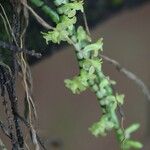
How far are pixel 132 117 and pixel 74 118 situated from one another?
0.23 m

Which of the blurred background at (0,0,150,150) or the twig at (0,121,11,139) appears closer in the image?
the twig at (0,121,11,139)

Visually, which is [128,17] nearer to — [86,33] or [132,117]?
[132,117]

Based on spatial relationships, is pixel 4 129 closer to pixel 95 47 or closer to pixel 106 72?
pixel 95 47

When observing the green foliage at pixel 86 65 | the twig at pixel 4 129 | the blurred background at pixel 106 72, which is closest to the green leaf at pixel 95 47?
the green foliage at pixel 86 65

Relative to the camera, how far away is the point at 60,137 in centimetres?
166

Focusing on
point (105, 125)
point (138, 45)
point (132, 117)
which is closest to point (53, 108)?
point (132, 117)

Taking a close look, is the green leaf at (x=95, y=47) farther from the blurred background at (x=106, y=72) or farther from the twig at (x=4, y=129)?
the blurred background at (x=106, y=72)

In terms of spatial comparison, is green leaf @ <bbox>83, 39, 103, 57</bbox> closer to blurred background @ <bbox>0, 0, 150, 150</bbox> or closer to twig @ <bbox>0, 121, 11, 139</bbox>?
twig @ <bbox>0, 121, 11, 139</bbox>

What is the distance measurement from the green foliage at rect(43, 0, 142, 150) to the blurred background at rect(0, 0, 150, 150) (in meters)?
0.80

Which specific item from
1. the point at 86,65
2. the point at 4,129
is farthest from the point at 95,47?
the point at 4,129

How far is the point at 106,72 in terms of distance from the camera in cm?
166

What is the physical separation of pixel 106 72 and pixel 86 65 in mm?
1117

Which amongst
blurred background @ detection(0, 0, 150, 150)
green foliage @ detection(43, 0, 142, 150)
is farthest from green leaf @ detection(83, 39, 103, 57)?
blurred background @ detection(0, 0, 150, 150)

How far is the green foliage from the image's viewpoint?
534 millimetres
